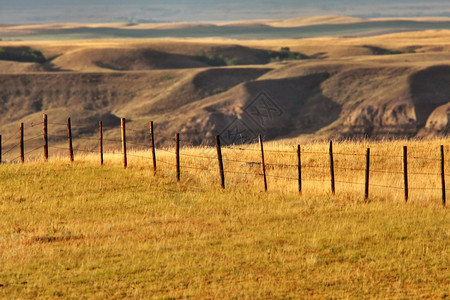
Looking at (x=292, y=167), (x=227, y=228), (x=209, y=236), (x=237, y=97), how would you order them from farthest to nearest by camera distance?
1. (x=237, y=97)
2. (x=292, y=167)
3. (x=227, y=228)
4. (x=209, y=236)

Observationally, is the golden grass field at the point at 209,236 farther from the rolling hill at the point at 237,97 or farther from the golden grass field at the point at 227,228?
the rolling hill at the point at 237,97

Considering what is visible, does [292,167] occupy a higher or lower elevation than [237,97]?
lower

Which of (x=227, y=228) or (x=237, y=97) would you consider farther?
(x=237, y=97)

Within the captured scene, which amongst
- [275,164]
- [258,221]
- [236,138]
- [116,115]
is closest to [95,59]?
[116,115]

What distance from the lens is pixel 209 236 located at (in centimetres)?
1866

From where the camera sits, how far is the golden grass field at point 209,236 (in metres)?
14.6

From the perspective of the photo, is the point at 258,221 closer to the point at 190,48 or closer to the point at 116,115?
the point at 116,115

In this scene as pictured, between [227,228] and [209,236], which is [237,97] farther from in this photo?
[209,236]

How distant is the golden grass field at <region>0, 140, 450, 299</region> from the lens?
14.6 m

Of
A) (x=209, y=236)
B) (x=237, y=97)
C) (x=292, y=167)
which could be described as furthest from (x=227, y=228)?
(x=237, y=97)

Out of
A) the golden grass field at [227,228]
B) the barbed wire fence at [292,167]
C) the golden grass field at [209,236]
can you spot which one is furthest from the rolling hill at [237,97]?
the golden grass field at [209,236]

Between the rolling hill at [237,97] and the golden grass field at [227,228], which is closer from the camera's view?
the golden grass field at [227,228]

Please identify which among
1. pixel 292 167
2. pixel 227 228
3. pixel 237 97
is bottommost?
pixel 292 167

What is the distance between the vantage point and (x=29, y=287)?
14312 millimetres
